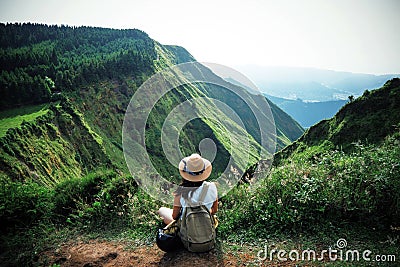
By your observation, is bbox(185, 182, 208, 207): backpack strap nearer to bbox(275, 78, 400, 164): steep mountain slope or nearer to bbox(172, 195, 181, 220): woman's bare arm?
bbox(172, 195, 181, 220): woman's bare arm

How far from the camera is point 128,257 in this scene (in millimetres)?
4199

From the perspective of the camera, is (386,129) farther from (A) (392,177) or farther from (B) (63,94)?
(B) (63,94)

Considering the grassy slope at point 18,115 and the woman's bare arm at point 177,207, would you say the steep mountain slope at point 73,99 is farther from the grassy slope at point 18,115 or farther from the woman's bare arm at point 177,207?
the woman's bare arm at point 177,207

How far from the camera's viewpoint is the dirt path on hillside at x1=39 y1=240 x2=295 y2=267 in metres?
3.86

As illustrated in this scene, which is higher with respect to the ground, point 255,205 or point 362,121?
point 255,205

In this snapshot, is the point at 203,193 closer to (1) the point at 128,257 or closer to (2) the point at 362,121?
(1) the point at 128,257

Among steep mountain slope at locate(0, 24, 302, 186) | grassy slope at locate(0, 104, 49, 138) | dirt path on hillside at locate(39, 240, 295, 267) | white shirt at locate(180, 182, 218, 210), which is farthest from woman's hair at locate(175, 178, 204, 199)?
grassy slope at locate(0, 104, 49, 138)

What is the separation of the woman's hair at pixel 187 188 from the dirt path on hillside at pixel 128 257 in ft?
2.92

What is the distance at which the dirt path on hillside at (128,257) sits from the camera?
3.86m

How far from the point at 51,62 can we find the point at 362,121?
6827cm

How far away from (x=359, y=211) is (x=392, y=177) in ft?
2.45

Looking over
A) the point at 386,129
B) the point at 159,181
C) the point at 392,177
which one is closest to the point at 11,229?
the point at 159,181

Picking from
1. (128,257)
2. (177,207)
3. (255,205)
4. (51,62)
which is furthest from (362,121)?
(51,62)

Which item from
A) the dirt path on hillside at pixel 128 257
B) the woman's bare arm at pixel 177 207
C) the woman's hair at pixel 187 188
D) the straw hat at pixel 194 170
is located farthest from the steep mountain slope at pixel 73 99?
the straw hat at pixel 194 170
